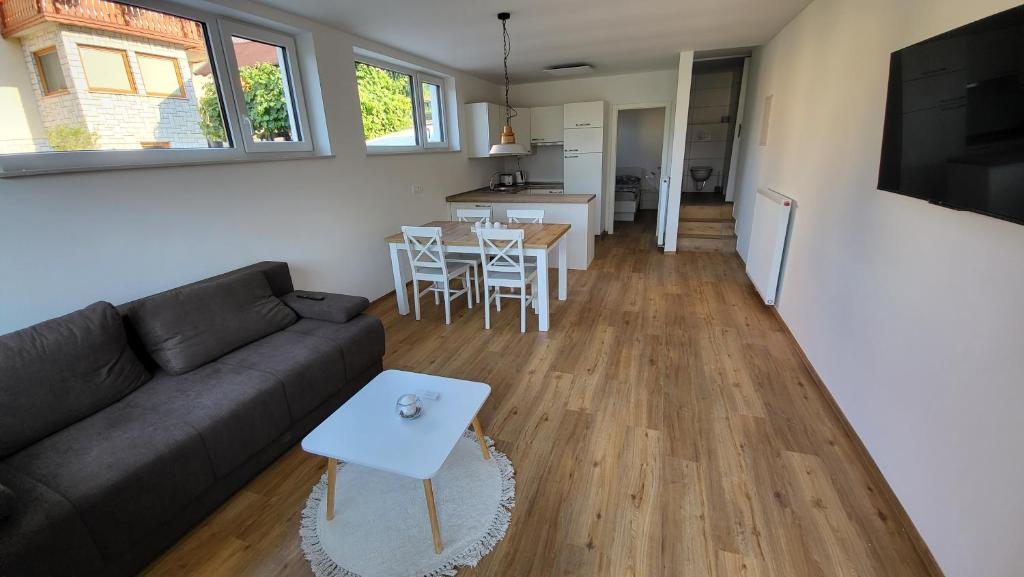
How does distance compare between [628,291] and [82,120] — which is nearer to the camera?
[82,120]

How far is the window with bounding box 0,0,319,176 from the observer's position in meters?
1.92

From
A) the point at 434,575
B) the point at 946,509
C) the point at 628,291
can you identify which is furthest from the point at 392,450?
the point at 628,291

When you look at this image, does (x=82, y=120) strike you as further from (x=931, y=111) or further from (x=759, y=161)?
(x=759, y=161)

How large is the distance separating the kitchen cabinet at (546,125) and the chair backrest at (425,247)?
12.2 ft

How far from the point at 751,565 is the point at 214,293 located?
2801mm

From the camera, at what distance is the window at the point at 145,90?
1919 millimetres

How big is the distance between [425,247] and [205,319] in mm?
1616

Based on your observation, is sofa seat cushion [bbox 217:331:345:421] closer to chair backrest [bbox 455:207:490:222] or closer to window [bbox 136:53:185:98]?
window [bbox 136:53:185:98]

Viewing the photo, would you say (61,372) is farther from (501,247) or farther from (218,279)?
(501,247)

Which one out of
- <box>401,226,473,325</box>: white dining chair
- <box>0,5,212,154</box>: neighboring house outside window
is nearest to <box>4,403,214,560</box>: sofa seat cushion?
<box>0,5,212,154</box>: neighboring house outside window

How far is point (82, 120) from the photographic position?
2070 mm

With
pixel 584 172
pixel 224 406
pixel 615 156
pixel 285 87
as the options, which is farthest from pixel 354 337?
pixel 615 156

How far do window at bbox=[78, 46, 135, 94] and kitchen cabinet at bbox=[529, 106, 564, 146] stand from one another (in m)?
5.15

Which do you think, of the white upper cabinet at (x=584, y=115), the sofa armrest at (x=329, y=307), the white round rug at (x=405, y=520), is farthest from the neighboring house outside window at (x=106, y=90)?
the white upper cabinet at (x=584, y=115)
